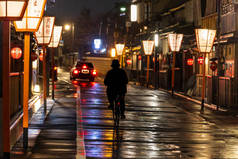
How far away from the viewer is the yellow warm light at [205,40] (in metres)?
22.6

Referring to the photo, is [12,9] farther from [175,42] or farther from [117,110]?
[175,42]

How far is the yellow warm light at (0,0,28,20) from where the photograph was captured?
27.2 ft

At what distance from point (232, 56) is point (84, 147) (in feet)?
45.1

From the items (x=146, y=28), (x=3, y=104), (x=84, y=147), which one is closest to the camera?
(x=3, y=104)

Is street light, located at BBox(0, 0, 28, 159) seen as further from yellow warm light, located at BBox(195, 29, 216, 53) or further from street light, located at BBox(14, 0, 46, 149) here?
yellow warm light, located at BBox(195, 29, 216, 53)

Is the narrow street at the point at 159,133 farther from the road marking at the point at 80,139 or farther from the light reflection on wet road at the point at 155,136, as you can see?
the road marking at the point at 80,139

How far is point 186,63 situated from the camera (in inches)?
1294

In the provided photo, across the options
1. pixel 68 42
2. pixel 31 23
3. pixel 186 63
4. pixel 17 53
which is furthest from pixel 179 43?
pixel 68 42

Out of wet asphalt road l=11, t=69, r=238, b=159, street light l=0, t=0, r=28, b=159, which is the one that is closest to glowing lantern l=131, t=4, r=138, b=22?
wet asphalt road l=11, t=69, r=238, b=159

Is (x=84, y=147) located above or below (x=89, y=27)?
below

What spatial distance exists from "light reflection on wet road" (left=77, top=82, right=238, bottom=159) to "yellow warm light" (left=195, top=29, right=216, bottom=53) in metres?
3.56

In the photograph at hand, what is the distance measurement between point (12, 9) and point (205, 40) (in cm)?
1534

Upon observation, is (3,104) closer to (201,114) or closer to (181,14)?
(201,114)

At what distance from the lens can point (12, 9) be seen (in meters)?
8.33
